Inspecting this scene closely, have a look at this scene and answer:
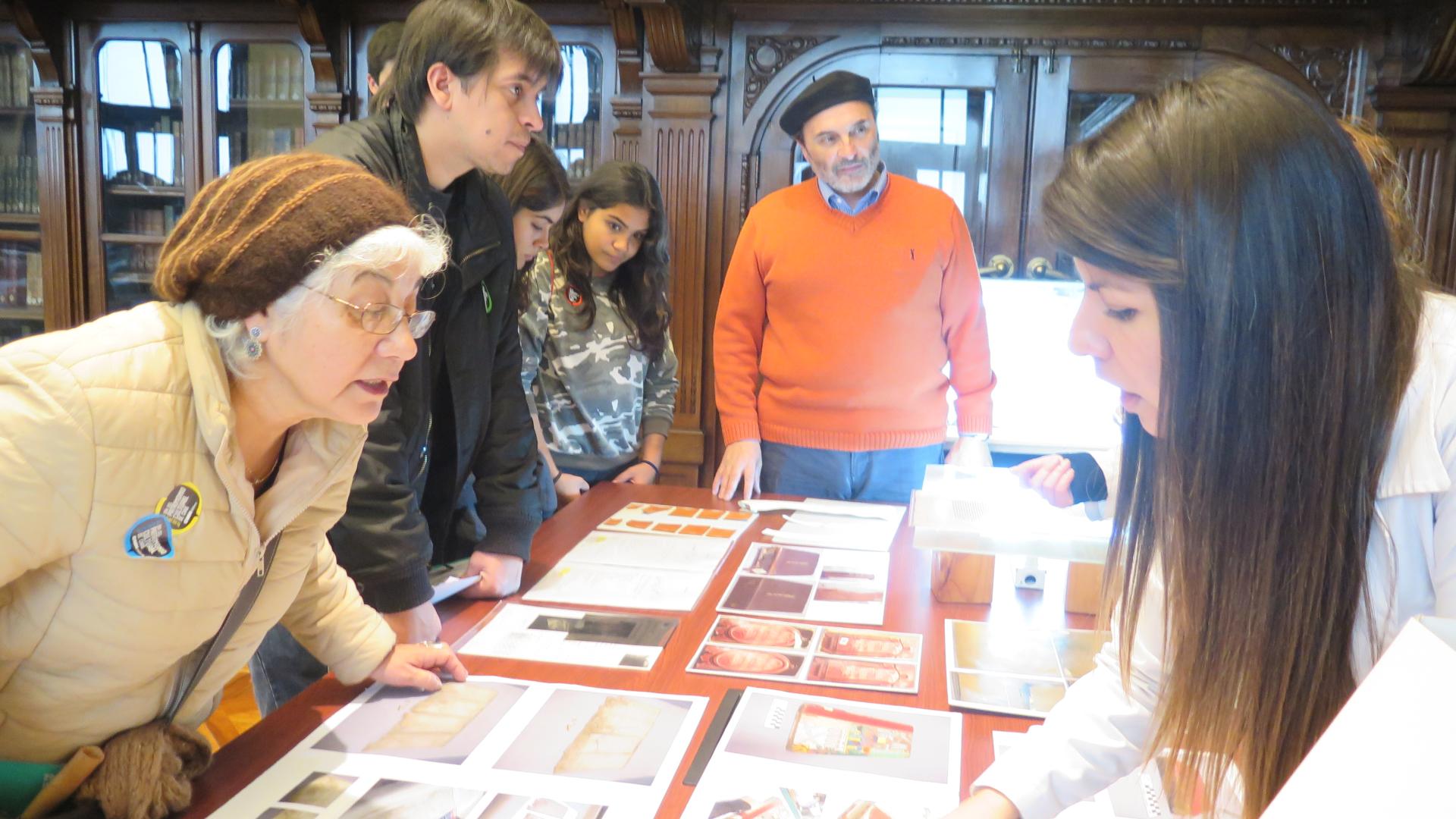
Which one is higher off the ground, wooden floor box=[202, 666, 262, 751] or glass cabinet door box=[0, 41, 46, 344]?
glass cabinet door box=[0, 41, 46, 344]

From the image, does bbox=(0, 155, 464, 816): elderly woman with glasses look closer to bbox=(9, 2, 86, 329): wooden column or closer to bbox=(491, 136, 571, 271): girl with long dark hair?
bbox=(491, 136, 571, 271): girl with long dark hair

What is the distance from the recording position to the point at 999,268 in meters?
3.43

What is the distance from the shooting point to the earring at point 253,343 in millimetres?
965

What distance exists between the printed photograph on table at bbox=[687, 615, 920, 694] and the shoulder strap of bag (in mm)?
494

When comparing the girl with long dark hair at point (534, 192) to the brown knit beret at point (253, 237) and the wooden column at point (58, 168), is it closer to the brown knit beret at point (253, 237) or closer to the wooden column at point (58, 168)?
the brown knit beret at point (253, 237)

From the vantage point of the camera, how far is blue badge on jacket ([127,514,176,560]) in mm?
889

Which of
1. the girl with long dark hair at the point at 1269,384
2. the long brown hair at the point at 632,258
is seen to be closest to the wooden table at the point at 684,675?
the girl with long dark hair at the point at 1269,384

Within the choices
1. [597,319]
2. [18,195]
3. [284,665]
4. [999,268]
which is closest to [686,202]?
[999,268]

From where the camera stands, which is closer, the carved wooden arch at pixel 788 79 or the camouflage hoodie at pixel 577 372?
the camouflage hoodie at pixel 577 372

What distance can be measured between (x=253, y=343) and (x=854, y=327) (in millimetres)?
1683

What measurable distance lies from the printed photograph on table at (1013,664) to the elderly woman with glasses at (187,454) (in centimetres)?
74

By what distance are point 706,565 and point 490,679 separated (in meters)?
0.53

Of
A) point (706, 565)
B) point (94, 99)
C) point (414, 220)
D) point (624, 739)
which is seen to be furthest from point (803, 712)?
point (94, 99)

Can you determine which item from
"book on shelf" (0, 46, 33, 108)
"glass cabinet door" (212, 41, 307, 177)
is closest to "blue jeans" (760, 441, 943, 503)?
"glass cabinet door" (212, 41, 307, 177)
